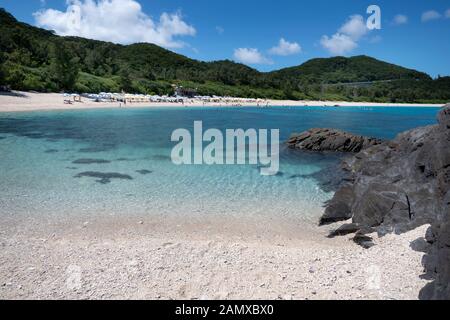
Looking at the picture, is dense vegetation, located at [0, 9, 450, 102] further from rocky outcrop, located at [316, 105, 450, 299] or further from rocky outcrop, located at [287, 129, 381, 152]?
rocky outcrop, located at [316, 105, 450, 299]

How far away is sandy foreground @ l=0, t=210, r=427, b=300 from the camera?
6.81 m

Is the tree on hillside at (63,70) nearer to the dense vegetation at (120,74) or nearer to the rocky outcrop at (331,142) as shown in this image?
the dense vegetation at (120,74)

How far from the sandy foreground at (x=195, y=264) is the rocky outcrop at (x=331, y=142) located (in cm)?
1776

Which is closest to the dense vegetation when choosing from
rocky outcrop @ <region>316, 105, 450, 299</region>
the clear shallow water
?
the clear shallow water

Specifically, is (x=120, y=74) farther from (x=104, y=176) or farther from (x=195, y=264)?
(x=195, y=264)

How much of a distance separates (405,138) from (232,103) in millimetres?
98363

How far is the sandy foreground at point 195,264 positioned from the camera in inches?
268

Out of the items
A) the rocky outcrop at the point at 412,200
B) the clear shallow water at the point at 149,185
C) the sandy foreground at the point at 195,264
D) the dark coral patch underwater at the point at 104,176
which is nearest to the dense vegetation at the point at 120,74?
the clear shallow water at the point at 149,185

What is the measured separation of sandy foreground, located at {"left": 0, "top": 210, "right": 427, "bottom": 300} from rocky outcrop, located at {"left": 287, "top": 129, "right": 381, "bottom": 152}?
17.8 meters

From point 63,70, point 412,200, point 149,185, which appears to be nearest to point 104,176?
point 149,185

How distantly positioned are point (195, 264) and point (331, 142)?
22003 mm

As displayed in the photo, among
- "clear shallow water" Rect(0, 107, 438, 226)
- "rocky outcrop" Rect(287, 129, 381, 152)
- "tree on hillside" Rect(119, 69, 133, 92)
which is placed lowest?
"clear shallow water" Rect(0, 107, 438, 226)

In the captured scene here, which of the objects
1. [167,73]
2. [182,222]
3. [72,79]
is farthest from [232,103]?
[182,222]

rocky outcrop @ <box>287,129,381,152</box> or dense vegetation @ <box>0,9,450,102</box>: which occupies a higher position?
dense vegetation @ <box>0,9,450,102</box>
